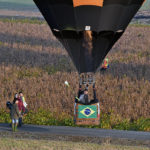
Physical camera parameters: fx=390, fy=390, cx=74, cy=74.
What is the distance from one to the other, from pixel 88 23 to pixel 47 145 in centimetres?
449

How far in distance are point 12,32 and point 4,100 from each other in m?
26.7

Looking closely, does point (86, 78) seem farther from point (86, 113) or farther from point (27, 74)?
point (27, 74)

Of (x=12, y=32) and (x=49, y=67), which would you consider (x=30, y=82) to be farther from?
(x=12, y=32)

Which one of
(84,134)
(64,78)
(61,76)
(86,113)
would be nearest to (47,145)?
(86,113)

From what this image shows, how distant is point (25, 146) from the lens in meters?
12.5

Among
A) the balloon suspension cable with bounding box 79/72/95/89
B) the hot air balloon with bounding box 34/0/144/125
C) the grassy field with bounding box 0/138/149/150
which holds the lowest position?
the grassy field with bounding box 0/138/149/150

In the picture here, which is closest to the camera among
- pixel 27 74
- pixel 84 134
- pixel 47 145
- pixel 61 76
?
pixel 47 145

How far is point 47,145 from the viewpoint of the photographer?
12.8 metres

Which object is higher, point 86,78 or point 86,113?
point 86,78

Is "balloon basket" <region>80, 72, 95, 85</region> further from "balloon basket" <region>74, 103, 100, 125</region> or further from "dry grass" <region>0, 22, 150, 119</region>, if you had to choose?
"dry grass" <region>0, 22, 150, 119</region>

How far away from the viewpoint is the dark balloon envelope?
44.5ft

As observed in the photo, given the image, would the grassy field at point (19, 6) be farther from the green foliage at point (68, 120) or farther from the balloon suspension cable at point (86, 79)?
the balloon suspension cable at point (86, 79)

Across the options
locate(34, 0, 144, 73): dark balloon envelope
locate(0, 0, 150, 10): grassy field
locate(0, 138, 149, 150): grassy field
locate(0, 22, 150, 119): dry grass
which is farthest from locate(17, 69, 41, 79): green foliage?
locate(0, 0, 150, 10): grassy field

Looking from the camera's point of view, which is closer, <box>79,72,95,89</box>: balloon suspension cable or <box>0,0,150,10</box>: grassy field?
<box>79,72,95,89</box>: balloon suspension cable
